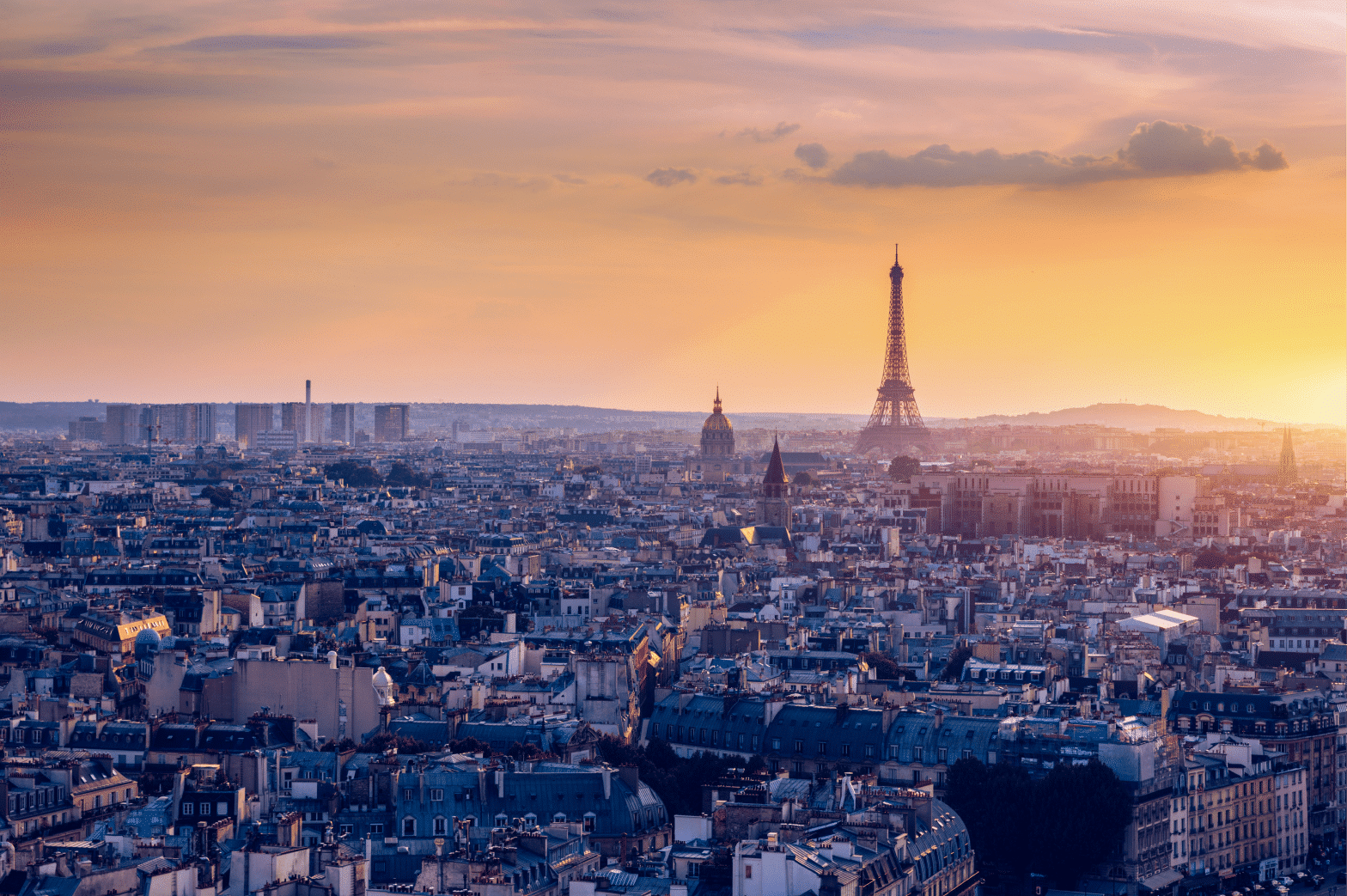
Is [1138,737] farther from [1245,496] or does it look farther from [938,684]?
[1245,496]

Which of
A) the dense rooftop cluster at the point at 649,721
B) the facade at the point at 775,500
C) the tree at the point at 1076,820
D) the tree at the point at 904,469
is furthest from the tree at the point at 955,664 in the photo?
the tree at the point at 904,469

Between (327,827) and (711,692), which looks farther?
(711,692)

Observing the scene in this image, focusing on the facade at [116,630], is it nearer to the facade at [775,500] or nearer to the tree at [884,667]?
A: the tree at [884,667]

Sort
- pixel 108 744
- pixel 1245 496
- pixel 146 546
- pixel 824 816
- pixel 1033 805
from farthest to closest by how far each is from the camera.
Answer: pixel 1245 496 → pixel 146 546 → pixel 108 744 → pixel 1033 805 → pixel 824 816

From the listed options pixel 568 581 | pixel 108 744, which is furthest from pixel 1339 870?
pixel 568 581

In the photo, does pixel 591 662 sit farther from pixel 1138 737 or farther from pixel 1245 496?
pixel 1245 496

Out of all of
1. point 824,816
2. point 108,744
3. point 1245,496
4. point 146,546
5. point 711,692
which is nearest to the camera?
point 824,816

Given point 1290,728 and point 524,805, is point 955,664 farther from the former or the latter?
point 524,805
